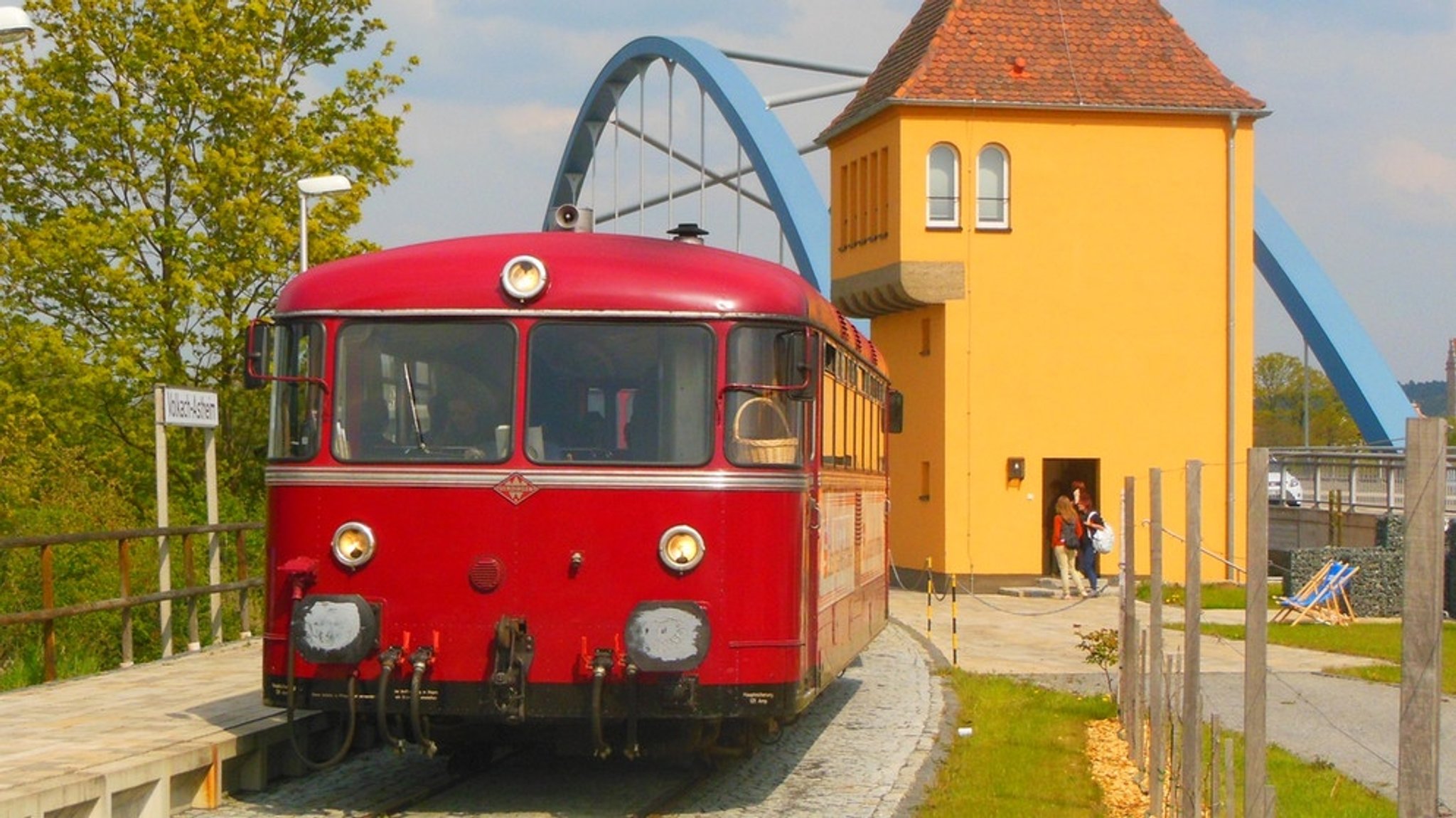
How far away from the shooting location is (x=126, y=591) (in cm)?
1628

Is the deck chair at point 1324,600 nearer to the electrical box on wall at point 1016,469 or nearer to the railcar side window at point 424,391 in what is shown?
the electrical box on wall at point 1016,469

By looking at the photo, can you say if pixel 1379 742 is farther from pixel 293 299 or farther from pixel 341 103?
pixel 341 103

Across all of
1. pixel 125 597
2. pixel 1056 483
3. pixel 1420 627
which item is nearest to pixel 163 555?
pixel 125 597

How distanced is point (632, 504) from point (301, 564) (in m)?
1.68

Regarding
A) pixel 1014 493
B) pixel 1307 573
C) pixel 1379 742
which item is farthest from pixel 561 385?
pixel 1014 493

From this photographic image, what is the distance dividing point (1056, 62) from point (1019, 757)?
83.9 ft

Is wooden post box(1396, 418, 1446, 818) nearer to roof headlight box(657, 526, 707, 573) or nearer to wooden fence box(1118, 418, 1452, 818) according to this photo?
wooden fence box(1118, 418, 1452, 818)

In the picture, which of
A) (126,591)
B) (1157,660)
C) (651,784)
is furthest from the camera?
(126,591)

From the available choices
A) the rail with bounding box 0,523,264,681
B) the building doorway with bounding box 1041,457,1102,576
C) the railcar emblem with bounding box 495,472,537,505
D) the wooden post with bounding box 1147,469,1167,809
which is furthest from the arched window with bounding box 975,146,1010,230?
the railcar emblem with bounding box 495,472,537,505

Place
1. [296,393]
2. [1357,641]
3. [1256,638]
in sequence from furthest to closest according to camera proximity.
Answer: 1. [1357,641]
2. [296,393]
3. [1256,638]

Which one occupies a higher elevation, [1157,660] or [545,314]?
[545,314]

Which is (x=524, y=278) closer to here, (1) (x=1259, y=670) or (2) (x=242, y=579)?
(1) (x=1259, y=670)

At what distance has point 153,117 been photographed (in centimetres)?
2709

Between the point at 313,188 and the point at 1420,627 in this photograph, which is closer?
the point at 1420,627
